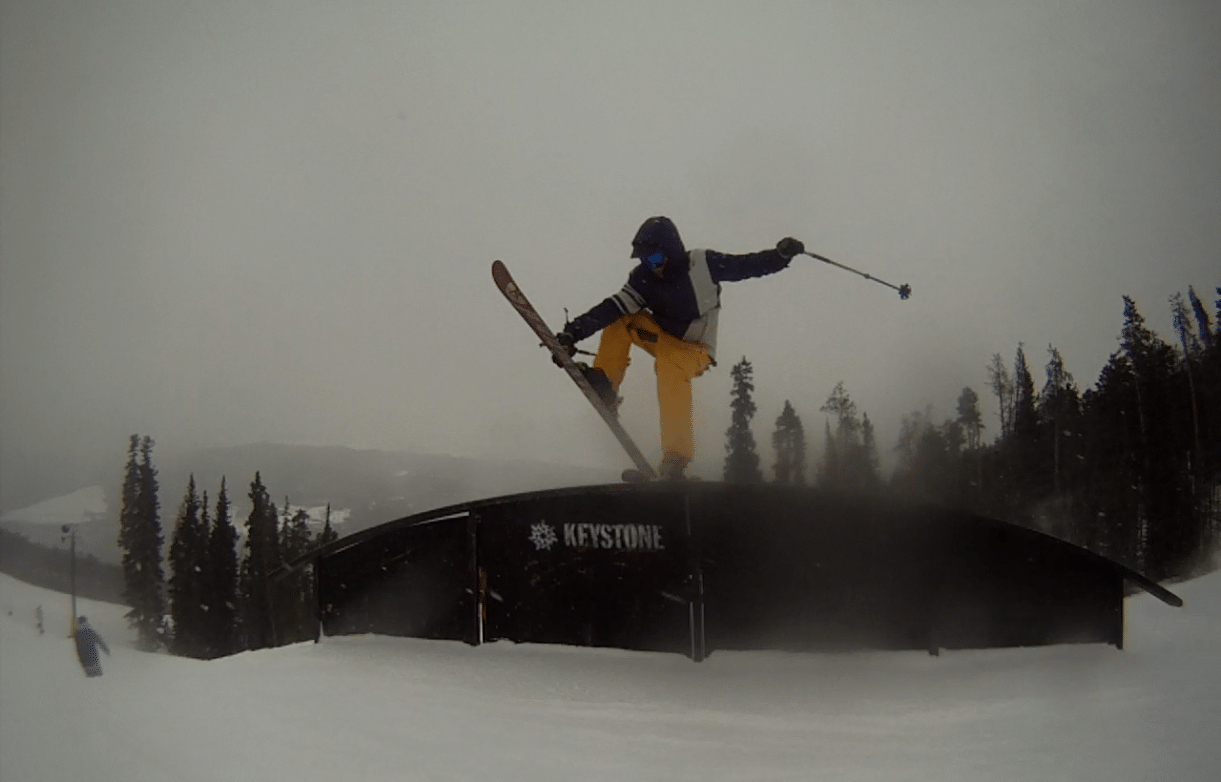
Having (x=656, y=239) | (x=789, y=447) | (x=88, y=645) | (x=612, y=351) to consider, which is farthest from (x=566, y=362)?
(x=88, y=645)

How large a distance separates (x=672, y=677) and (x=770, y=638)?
27 centimetres

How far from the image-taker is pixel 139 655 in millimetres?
1606

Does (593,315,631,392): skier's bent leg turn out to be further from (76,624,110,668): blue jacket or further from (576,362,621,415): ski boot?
(76,624,110,668): blue jacket

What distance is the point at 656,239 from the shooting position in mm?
2023

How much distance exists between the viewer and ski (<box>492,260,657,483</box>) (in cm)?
217

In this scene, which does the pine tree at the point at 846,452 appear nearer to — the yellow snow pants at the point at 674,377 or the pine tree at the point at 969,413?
the pine tree at the point at 969,413

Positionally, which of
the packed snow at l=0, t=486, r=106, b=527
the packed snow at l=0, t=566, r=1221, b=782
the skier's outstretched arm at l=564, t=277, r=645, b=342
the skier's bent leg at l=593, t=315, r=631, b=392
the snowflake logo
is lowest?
the packed snow at l=0, t=566, r=1221, b=782

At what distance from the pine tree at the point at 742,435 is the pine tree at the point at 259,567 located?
4.74ft

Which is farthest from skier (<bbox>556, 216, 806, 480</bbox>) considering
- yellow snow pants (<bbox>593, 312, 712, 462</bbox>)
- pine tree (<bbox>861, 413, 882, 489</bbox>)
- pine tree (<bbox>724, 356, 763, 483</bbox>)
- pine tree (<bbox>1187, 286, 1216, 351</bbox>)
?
pine tree (<bbox>1187, 286, 1216, 351</bbox>)

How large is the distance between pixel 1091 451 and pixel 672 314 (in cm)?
130

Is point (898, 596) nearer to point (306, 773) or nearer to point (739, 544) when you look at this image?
point (739, 544)

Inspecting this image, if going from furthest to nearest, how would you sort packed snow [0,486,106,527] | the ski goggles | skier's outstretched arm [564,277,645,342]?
1. skier's outstretched arm [564,277,645,342]
2. the ski goggles
3. packed snow [0,486,106,527]

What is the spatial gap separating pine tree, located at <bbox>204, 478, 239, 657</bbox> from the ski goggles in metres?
1.47

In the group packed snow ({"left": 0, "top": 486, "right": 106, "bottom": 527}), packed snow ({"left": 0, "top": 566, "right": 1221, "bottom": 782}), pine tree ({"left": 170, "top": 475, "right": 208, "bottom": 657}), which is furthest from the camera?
pine tree ({"left": 170, "top": 475, "right": 208, "bottom": 657})
